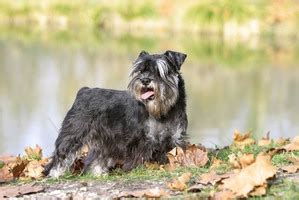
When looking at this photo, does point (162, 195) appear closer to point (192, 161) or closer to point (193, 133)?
point (192, 161)

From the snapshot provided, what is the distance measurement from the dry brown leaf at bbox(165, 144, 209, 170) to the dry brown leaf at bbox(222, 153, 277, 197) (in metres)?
1.56

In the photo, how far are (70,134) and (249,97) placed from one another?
409 inches

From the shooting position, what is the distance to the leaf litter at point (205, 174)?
15.7 ft

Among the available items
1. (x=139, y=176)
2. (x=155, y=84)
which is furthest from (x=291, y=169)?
(x=155, y=84)

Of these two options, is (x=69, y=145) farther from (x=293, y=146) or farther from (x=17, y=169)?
(x=293, y=146)

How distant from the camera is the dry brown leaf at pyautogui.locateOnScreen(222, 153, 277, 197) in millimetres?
4750

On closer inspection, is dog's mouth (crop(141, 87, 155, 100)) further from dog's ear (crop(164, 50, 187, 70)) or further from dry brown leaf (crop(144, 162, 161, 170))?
dry brown leaf (crop(144, 162, 161, 170))

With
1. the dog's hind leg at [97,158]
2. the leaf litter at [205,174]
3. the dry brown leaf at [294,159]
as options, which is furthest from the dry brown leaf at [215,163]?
the dog's hind leg at [97,158]

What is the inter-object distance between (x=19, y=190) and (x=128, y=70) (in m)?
14.9

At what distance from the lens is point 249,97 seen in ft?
55.4

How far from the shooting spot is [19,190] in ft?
19.0

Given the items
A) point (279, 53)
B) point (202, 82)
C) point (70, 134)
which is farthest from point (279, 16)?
point (70, 134)

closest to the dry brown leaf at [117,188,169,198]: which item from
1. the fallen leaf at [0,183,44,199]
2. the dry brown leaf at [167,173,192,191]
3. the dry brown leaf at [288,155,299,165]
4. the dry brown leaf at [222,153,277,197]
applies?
the dry brown leaf at [167,173,192,191]

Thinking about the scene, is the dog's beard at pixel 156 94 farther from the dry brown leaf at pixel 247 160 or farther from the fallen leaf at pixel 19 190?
the dry brown leaf at pixel 247 160
